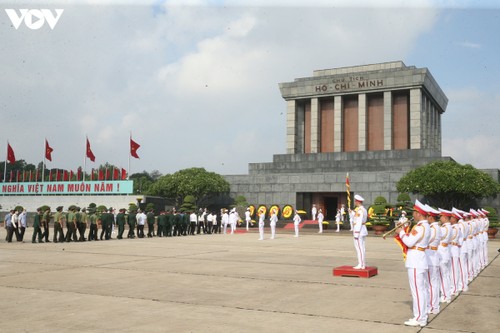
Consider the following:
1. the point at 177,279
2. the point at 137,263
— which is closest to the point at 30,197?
the point at 137,263

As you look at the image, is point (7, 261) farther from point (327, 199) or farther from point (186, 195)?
point (327, 199)

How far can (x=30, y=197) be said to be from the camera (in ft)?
184

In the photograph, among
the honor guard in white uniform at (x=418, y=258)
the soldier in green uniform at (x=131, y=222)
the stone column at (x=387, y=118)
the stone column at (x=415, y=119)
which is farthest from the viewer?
the stone column at (x=387, y=118)

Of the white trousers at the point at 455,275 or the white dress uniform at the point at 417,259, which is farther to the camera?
the white trousers at the point at 455,275

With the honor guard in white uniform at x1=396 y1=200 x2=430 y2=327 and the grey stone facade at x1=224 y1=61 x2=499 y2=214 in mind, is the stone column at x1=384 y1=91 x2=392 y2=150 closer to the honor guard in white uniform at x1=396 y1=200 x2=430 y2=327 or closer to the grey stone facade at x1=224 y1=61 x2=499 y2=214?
the grey stone facade at x1=224 y1=61 x2=499 y2=214

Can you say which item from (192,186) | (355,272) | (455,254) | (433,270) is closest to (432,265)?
(433,270)

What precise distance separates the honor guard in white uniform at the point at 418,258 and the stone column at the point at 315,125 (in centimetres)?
4741

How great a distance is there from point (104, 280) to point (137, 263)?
3474mm

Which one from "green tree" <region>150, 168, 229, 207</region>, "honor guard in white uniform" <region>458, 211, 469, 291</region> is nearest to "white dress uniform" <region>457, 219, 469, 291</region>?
"honor guard in white uniform" <region>458, 211, 469, 291</region>

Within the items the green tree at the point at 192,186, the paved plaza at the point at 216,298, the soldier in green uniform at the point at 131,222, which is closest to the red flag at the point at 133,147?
the green tree at the point at 192,186

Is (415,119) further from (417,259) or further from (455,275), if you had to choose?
(417,259)

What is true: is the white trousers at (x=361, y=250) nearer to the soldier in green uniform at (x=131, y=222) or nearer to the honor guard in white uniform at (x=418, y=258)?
the honor guard in white uniform at (x=418, y=258)

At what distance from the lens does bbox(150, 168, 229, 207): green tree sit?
158 ft

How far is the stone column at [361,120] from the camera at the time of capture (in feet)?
171
